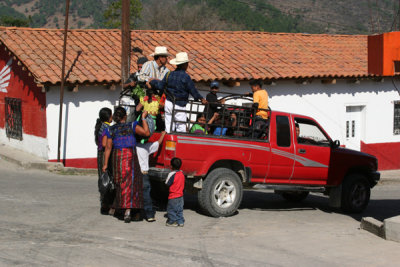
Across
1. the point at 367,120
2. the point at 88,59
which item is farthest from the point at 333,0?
the point at 88,59

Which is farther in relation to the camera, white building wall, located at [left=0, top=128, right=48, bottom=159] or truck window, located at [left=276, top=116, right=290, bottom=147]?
white building wall, located at [left=0, top=128, right=48, bottom=159]

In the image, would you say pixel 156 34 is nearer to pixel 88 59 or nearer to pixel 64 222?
pixel 88 59

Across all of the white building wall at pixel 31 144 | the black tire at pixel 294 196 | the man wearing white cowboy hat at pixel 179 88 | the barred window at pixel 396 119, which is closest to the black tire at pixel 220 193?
the man wearing white cowboy hat at pixel 179 88

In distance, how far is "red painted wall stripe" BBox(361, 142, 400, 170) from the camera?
23.7 metres

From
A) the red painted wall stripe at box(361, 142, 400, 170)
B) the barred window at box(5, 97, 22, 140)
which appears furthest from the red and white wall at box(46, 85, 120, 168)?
the red painted wall stripe at box(361, 142, 400, 170)

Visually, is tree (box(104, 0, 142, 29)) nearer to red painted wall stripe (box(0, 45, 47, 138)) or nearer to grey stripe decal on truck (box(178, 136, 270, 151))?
red painted wall stripe (box(0, 45, 47, 138))

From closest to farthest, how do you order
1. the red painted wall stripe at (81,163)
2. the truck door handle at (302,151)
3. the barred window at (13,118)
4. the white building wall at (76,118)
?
the truck door handle at (302,151), the white building wall at (76,118), the red painted wall stripe at (81,163), the barred window at (13,118)

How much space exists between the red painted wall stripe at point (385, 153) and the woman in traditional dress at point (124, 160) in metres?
16.0

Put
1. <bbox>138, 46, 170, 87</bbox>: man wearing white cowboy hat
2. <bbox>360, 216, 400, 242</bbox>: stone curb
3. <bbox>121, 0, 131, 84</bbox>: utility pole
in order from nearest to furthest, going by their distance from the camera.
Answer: <bbox>360, 216, 400, 242</bbox>: stone curb, <bbox>138, 46, 170, 87</bbox>: man wearing white cowboy hat, <bbox>121, 0, 131, 84</bbox>: utility pole

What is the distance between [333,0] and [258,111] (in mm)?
85018

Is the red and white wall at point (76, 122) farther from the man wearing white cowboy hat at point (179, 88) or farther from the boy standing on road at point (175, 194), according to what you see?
the boy standing on road at point (175, 194)

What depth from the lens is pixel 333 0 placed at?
303ft

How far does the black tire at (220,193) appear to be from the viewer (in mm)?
9797

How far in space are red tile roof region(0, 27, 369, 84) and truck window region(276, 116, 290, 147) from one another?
7.98 meters
